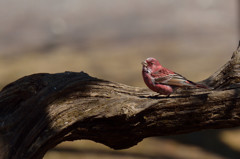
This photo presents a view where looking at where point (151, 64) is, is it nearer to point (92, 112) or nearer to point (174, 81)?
point (174, 81)

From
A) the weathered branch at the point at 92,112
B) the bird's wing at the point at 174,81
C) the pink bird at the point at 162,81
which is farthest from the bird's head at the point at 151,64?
the weathered branch at the point at 92,112

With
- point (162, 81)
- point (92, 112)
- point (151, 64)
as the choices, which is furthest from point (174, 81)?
point (92, 112)

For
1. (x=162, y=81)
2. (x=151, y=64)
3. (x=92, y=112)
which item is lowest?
(x=92, y=112)

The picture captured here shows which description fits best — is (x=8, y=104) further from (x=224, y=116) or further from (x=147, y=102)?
(x=224, y=116)

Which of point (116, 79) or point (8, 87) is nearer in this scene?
point (8, 87)

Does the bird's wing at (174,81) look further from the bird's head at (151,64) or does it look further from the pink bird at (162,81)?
the bird's head at (151,64)

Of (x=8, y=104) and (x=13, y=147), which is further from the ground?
(x=8, y=104)

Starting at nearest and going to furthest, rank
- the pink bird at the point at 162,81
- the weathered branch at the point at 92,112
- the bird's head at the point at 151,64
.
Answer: the weathered branch at the point at 92,112 → the pink bird at the point at 162,81 → the bird's head at the point at 151,64

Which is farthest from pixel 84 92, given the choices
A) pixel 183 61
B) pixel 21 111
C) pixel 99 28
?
pixel 99 28

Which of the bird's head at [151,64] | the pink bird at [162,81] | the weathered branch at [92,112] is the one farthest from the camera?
the bird's head at [151,64]
